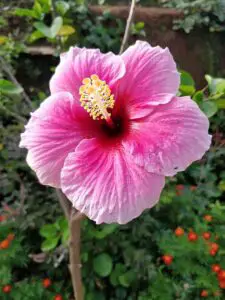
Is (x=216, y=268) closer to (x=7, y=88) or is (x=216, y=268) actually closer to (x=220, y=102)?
(x=220, y=102)

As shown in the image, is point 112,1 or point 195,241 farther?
point 112,1

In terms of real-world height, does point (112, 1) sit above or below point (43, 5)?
below

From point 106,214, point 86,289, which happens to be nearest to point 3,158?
point 86,289

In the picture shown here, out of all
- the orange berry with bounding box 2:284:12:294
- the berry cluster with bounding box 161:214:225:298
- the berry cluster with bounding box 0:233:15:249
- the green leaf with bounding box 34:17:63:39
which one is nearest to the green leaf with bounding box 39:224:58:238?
the berry cluster with bounding box 0:233:15:249

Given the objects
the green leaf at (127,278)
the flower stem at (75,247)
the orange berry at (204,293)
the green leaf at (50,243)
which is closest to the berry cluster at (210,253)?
the orange berry at (204,293)

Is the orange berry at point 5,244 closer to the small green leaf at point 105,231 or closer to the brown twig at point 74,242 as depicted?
the small green leaf at point 105,231

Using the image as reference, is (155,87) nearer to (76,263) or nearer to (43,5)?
(76,263)

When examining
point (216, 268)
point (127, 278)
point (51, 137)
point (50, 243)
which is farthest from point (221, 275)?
point (51, 137)
